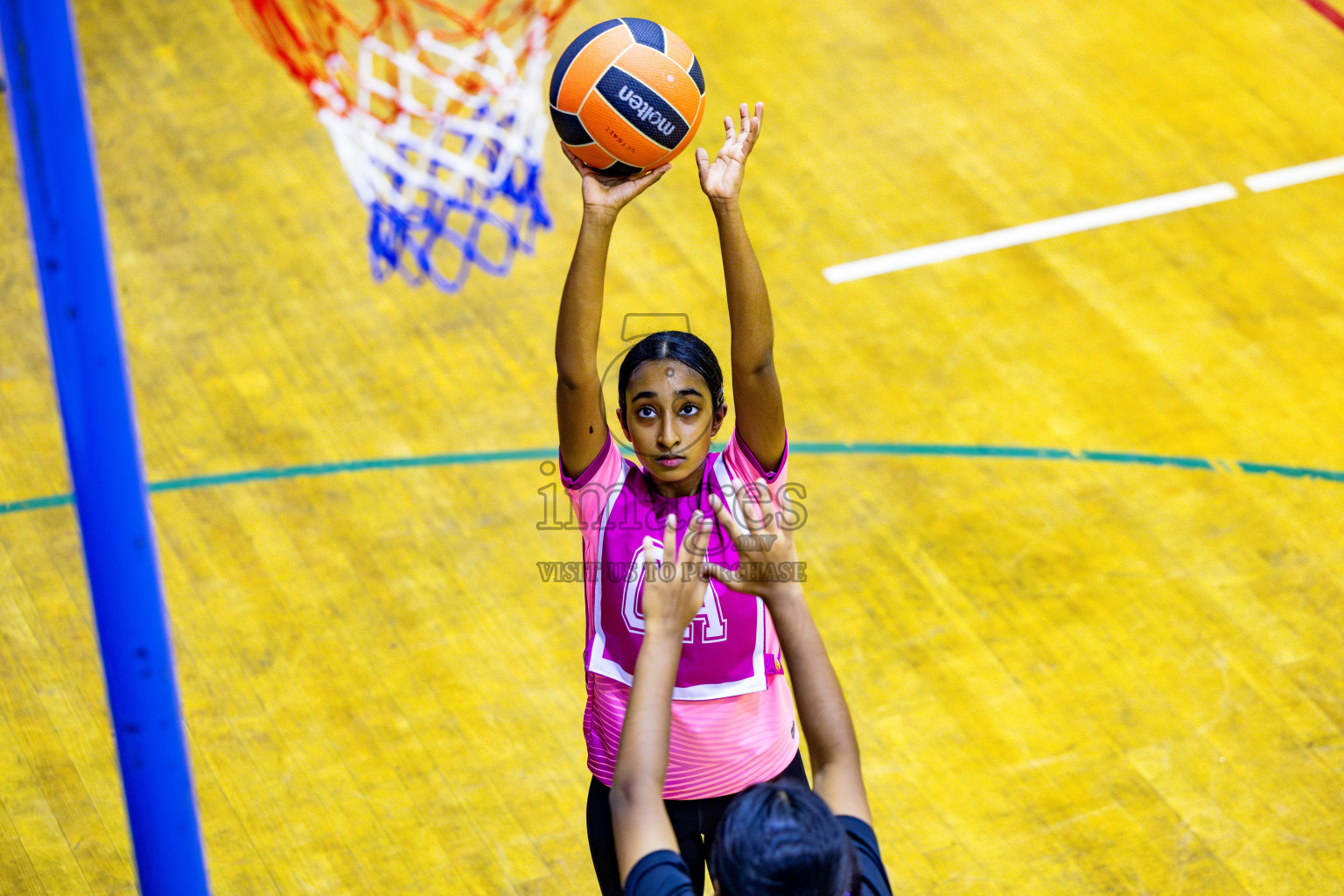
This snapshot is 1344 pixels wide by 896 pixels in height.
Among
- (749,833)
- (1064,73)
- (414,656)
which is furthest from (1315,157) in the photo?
(749,833)

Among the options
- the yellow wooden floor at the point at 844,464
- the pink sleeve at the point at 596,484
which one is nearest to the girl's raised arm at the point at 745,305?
the pink sleeve at the point at 596,484

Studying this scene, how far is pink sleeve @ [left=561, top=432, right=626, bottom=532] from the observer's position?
3.31 metres

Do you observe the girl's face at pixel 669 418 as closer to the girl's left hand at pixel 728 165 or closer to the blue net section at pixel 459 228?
the girl's left hand at pixel 728 165

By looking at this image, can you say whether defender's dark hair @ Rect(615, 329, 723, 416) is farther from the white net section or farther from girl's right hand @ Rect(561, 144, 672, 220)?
the white net section

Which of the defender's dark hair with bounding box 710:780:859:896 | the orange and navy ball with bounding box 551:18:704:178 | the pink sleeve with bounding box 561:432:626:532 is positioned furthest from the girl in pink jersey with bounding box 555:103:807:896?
the defender's dark hair with bounding box 710:780:859:896

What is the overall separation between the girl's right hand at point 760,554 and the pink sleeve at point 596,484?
2.44 ft

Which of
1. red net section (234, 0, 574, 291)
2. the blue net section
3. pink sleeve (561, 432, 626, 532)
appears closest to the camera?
pink sleeve (561, 432, 626, 532)

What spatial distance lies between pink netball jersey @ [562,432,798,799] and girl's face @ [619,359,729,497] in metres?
0.09

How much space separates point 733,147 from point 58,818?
325 cm

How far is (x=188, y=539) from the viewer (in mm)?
5945

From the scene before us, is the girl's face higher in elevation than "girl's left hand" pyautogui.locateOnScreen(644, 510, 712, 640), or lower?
lower

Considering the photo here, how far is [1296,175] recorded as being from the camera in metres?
7.62

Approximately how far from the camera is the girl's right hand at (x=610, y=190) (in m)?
3.28

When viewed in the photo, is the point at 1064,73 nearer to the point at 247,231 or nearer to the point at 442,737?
the point at 247,231
